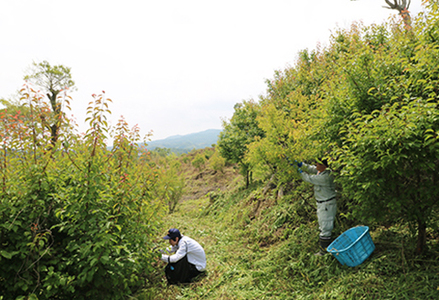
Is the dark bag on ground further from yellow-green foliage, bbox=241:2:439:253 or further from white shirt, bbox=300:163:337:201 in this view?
white shirt, bbox=300:163:337:201

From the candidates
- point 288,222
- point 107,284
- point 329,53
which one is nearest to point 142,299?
point 107,284

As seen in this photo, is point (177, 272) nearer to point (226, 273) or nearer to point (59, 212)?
point (226, 273)

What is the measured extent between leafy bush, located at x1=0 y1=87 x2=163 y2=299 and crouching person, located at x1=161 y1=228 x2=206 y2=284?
1091 millimetres

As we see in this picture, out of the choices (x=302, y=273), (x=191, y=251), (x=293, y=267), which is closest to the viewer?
(x=302, y=273)

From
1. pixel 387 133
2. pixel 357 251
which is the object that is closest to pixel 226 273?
pixel 357 251

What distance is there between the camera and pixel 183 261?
4.00 metres

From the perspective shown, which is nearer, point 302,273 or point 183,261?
point 302,273

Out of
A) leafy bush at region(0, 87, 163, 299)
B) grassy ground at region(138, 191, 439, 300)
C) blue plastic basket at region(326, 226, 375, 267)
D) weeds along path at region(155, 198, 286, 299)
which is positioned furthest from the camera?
A: weeds along path at region(155, 198, 286, 299)

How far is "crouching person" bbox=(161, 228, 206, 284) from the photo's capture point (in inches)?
155

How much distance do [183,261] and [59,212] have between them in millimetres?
2251

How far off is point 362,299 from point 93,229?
3.32 m

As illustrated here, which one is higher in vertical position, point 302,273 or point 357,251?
point 357,251

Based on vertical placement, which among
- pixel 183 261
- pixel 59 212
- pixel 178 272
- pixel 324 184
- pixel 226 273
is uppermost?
pixel 59 212

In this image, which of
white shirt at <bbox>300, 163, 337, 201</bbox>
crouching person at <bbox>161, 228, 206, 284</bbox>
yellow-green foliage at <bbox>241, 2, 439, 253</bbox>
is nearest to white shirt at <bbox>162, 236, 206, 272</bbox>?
crouching person at <bbox>161, 228, 206, 284</bbox>
